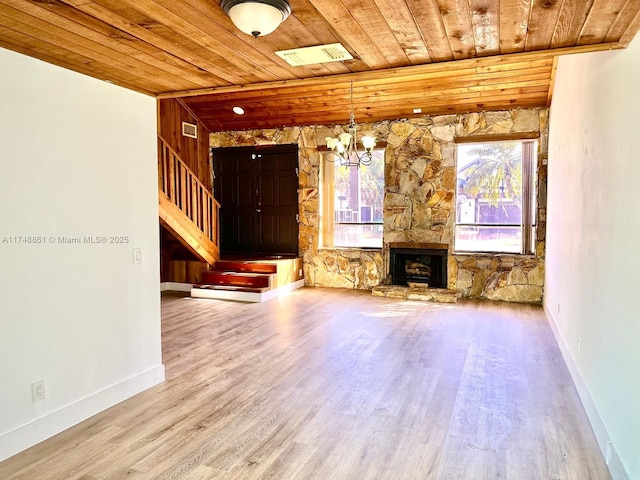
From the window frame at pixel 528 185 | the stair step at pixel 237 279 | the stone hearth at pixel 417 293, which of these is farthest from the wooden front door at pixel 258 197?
the window frame at pixel 528 185

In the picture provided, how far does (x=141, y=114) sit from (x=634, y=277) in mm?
3344

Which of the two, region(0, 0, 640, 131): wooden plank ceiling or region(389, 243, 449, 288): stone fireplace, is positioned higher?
region(0, 0, 640, 131): wooden plank ceiling

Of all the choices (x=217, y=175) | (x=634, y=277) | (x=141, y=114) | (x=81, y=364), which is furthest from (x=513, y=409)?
(x=217, y=175)

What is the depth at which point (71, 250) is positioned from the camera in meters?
2.88

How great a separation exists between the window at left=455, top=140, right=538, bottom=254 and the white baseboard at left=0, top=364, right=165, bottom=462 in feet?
17.5

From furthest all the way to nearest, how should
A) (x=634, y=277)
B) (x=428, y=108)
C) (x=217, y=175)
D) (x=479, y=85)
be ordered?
(x=217, y=175) → (x=428, y=108) → (x=479, y=85) → (x=634, y=277)

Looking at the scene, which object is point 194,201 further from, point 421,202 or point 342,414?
point 342,414

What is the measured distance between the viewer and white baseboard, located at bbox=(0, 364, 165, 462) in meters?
2.54

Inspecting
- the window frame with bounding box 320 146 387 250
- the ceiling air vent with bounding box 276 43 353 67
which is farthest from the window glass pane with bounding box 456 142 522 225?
the ceiling air vent with bounding box 276 43 353 67

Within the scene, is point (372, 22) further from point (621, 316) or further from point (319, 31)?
point (621, 316)

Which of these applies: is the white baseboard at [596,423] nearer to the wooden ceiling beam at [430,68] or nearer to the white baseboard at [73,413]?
the wooden ceiling beam at [430,68]

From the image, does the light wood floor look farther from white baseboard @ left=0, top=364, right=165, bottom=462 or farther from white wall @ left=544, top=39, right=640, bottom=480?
white wall @ left=544, top=39, right=640, bottom=480

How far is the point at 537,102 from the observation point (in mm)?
6344

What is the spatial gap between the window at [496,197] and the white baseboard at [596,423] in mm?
2769
